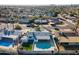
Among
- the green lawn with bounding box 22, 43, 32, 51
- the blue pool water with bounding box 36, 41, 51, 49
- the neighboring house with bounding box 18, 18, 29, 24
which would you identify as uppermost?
the neighboring house with bounding box 18, 18, 29, 24

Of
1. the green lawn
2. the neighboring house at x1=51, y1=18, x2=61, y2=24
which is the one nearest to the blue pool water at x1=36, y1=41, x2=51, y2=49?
the green lawn

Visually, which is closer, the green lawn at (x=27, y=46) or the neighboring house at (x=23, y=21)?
the green lawn at (x=27, y=46)

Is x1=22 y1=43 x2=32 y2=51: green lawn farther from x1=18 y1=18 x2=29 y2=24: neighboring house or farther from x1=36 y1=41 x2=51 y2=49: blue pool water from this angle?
x1=18 y1=18 x2=29 y2=24: neighboring house

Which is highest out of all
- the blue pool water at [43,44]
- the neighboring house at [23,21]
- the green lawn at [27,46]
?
the neighboring house at [23,21]

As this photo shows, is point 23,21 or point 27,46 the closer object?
point 27,46

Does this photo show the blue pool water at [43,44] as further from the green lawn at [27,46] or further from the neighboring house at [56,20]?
the neighboring house at [56,20]

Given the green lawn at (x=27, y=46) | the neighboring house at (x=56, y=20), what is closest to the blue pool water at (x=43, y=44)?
the green lawn at (x=27, y=46)

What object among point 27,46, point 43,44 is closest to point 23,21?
point 27,46

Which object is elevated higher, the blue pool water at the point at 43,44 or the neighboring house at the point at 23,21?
the neighboring house at the point at 23,21

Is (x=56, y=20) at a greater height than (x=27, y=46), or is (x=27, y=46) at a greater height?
(x=56, y=20)

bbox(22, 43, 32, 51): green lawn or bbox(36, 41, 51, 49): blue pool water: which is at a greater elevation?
bbox(36, 41, 51, 49): blue pool water

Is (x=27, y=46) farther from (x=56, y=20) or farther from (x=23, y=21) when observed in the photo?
(x=56, y=20)
